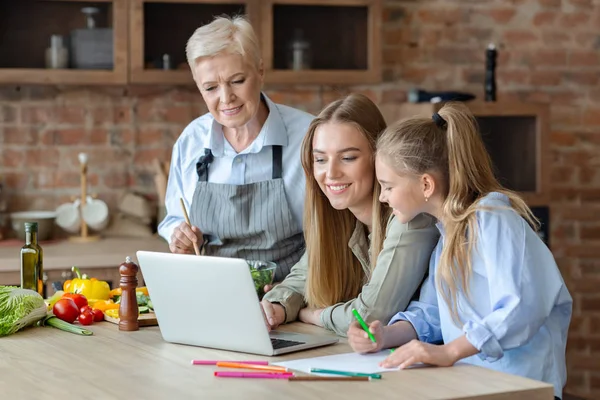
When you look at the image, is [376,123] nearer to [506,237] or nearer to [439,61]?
[506,237]

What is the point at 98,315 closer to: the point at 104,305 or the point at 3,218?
the point at 104,305

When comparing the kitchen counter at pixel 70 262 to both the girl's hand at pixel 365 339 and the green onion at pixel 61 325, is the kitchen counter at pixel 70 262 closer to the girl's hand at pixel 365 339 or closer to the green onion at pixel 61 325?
the green onion at pixel 61 325

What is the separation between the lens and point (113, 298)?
9.79ft

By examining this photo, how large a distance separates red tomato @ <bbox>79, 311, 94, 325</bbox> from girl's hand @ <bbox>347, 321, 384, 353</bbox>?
819mm

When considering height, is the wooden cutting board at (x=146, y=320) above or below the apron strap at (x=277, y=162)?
below

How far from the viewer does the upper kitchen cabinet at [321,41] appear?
4.62 meters

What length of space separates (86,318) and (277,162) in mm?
965

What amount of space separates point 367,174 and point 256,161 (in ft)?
2.56

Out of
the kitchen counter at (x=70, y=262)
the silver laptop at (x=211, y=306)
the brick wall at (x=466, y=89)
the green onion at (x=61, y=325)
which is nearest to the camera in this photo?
the silver laptop at (x=211, y=306)

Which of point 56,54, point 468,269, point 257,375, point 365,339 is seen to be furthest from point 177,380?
point 56,54

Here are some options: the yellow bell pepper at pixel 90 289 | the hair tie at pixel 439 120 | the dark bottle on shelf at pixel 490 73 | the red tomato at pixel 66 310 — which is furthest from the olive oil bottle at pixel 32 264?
the dark bottle on shelf at pixel 490 73

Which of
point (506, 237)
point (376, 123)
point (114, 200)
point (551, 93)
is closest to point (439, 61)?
point (551, 93)

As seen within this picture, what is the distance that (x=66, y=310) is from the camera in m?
2.66

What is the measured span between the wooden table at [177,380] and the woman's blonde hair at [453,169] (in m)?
0.27
